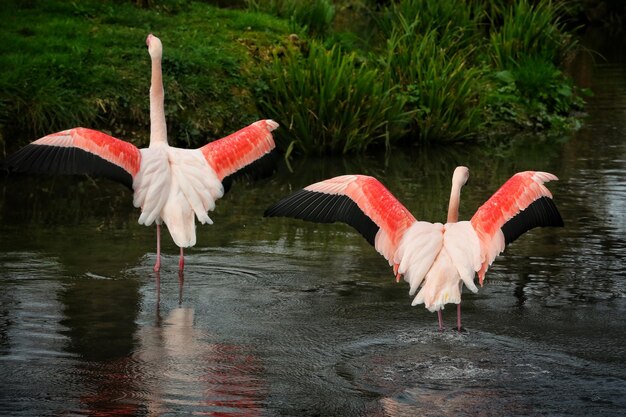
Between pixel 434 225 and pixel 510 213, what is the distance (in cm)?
44

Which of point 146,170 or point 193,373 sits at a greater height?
point 146,170

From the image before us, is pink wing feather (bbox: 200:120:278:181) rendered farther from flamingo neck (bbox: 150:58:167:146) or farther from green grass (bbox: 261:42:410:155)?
green grass (bbox: 261:42:410:155)

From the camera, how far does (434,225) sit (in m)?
6.63

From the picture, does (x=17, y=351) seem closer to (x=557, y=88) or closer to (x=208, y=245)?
(x=208, y=245)

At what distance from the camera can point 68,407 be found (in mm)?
5402

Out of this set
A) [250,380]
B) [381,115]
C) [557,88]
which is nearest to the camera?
[250,380]

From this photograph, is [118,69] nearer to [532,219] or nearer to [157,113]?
[157,113]

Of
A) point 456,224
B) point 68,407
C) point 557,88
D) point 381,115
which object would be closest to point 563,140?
point 557,88

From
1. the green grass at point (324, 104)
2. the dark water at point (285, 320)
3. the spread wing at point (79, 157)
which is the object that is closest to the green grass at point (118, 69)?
the green grass at point (324, 104)

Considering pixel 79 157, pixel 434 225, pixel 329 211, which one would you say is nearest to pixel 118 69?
pixel 79 157

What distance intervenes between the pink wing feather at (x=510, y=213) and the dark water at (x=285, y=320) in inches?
20.3

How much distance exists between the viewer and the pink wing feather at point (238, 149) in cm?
812

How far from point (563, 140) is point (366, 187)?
24.6 feet

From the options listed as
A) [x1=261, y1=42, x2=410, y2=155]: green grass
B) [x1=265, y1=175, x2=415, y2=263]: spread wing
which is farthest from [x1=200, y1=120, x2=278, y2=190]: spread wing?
[x1=261, y1=42, x2=410, y2=155]: green grass
